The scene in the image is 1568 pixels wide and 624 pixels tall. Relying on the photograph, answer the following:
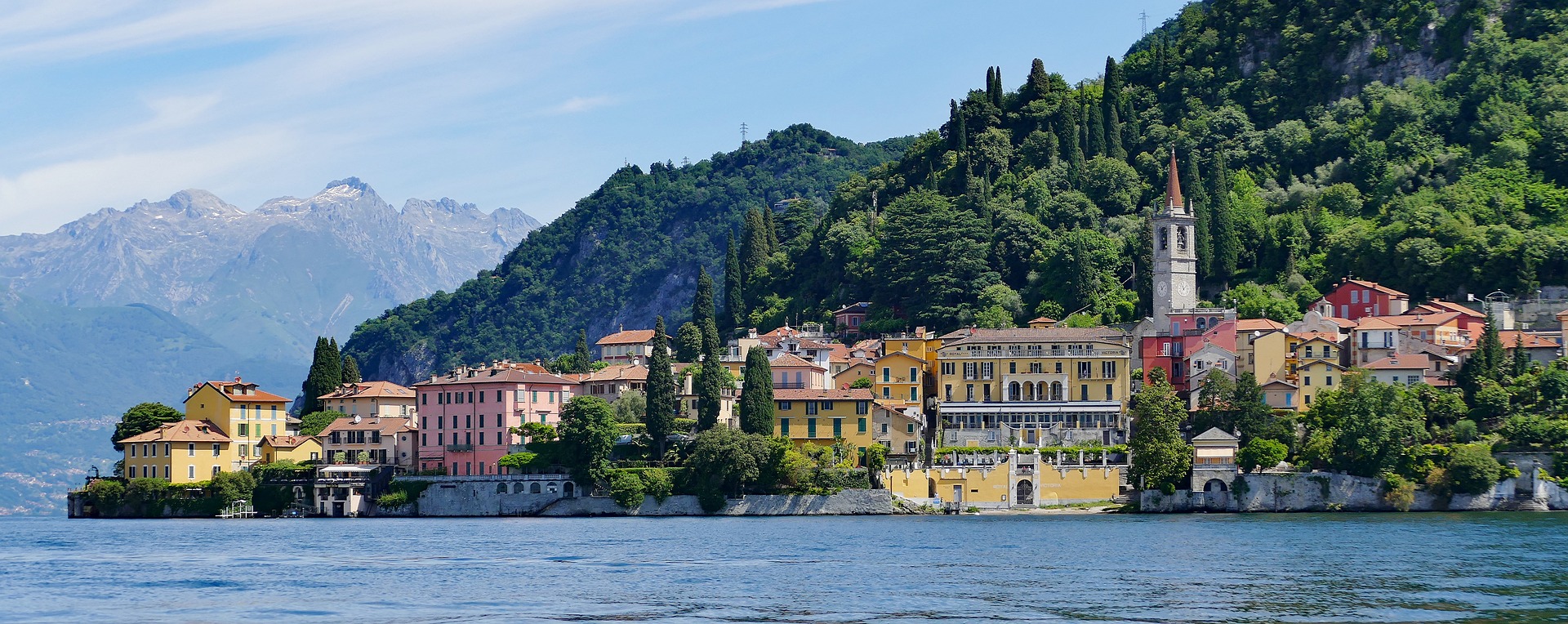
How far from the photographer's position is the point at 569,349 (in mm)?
188625

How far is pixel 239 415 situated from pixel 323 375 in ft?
29.8

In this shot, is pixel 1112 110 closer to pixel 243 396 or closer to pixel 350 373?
pixel 350 373

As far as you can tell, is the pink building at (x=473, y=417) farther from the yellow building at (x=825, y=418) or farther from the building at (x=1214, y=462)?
the building at (x=1214, y=462)

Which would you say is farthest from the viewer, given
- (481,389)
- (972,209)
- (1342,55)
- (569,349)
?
(569,349)

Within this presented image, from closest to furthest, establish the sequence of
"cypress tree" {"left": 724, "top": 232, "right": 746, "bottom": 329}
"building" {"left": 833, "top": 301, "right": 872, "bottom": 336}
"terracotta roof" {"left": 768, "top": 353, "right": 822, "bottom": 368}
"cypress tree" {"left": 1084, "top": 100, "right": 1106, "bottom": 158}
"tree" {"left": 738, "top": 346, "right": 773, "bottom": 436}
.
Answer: "tree" {"left": 738, "top": 346, "right": 773, "bottom": 436}
"terracotta roof" {"left": 768, "top": 353, "right": 822, "bottom": 368}
"building" {"left": 833, "top": 301, "right": 872, "bottom": 336}
"cypress tree" {"left": 1084, "top": 100, "right": 1106, "bottom": 158}
"cypress tree" {"left": 724, "top": 232, "right": 746, "bottom": 329}

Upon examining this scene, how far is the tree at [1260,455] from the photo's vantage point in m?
83.7

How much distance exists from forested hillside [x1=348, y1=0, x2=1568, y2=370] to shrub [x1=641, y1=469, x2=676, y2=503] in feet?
81.4

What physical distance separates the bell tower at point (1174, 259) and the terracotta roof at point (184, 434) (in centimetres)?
4749

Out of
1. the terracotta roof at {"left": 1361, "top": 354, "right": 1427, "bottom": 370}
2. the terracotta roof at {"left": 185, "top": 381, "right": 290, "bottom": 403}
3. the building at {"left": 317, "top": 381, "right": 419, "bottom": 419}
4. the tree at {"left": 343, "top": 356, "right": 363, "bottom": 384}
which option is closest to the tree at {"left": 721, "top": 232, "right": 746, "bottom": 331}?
the tree at {"left": 343, "top": 356, "right": 363, "bottom": 384}

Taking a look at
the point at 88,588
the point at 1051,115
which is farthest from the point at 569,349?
the point at 88,588

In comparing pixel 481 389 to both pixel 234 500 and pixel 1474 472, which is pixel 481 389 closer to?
pixel 234 500

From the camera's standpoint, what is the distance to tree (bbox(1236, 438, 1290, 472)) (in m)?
83.7

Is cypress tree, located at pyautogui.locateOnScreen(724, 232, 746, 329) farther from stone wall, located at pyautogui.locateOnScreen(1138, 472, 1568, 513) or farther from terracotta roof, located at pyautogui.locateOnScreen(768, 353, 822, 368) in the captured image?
stone wall, located at pyautogui.locateOnScreen(1138, 472, 1568, 513)

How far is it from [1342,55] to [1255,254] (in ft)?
75.7
